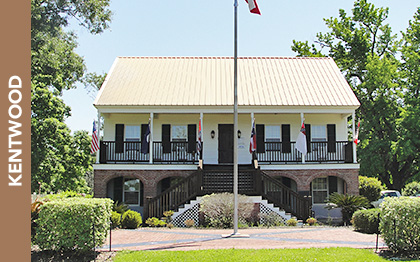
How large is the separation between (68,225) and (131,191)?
1236cm

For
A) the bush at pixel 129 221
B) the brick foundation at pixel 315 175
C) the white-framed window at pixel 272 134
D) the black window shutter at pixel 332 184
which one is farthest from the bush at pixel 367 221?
the bush at pixel 129 221

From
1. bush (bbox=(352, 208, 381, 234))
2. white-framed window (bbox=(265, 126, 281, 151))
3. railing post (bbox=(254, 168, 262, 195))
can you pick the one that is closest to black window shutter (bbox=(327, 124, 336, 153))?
white-framed window (bbox=(265, 126, 281, 151))

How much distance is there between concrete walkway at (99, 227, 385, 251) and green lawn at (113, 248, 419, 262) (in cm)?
74

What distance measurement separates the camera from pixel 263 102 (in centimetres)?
2286

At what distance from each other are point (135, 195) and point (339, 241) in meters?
12.8

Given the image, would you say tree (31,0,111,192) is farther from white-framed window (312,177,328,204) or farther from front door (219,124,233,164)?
white-framed window (312,177,328,204)

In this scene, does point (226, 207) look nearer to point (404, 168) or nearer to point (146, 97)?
point (146, 97)

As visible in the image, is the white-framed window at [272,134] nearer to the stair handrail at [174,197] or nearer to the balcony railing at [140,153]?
the balcony railing at [140,153]

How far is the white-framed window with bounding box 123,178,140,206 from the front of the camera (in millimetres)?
23750

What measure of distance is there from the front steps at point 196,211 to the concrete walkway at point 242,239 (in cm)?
208

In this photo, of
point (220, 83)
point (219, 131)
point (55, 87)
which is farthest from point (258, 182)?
point (55, 87)

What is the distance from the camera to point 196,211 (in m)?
19.2

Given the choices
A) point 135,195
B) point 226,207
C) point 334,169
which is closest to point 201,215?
point 226,207

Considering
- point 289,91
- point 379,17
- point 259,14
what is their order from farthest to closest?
point 379,17 → point 289,91 → point 259,14
